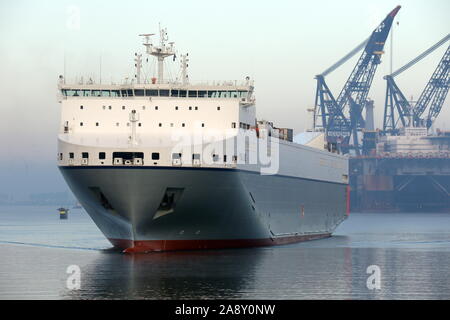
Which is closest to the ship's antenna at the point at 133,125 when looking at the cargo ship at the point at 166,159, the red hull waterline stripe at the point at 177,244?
the cargo ship at the point at 166,159

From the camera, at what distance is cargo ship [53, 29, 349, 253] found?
51594 millimetres

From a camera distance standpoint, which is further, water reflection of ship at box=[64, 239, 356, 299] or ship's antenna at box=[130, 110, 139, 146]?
ship's antenna at box=[130, 110, 139, 146]

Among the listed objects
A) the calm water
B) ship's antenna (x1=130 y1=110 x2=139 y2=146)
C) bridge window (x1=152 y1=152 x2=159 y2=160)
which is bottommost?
the calm water

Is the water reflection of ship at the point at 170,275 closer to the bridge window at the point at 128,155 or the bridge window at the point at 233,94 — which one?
the bridge window at the point at 128,155

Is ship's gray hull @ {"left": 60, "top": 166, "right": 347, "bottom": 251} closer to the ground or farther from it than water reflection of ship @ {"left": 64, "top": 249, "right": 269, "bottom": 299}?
farther from it

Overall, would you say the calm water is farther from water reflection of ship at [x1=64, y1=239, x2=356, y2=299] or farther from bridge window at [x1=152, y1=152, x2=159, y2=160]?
bridge window at [x1=152, y1=152, x2=159, y2=160]

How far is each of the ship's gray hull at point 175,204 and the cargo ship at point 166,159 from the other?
0.20 ft

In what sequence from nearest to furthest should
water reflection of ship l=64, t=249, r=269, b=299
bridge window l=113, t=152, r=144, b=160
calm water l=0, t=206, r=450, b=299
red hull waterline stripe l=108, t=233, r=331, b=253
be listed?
water reflection of ship l=64, t=249, r=269, b=299
calm water l=0, t=206, r=450, b=299
bridge window l=113, t=152, r=144, b=160
red hull waterline stripe l=108, t=233, r=331, b=253

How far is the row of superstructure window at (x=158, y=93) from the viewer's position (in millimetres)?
54938

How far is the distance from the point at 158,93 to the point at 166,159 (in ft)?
16.6

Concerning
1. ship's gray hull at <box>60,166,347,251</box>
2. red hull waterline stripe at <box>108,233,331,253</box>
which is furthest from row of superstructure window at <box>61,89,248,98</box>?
red hull waterline stripe at <box>108,233,331,253</box>

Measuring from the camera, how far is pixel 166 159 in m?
51.8

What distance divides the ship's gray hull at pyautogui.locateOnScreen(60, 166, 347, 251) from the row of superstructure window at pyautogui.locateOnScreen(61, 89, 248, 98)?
4883mm

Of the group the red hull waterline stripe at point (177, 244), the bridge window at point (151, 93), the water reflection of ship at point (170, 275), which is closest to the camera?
the water reflection of ship at point (170, 275)
